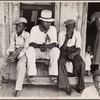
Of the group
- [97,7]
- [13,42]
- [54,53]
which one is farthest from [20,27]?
[97,7]

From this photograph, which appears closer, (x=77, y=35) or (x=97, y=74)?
(x=97, y=74)

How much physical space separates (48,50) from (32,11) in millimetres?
589

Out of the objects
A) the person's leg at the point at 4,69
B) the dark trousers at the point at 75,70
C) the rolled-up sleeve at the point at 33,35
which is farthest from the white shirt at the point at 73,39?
the person's leg at the point at 4,69

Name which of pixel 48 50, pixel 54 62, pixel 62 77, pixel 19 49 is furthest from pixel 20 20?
pixel 62 77

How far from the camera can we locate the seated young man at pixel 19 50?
408 centimetres

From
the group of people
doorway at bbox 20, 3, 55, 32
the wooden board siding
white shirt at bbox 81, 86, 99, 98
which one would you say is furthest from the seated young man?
white shirt at bbox 81, 86, 99, 98

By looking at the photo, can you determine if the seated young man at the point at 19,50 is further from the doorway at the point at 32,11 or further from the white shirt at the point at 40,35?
the doorway at the point at 32,11

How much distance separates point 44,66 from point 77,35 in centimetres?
52

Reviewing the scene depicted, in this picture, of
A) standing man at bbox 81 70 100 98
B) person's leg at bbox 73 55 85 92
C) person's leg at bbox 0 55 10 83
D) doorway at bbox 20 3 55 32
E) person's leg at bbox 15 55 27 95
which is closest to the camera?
standing man at bbox 81 70 100 98

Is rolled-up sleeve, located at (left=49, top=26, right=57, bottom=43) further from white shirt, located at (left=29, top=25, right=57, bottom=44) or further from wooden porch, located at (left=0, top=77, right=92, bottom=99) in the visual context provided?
wooden porch, located at (left=0, top=77, right=92, bottom=99)

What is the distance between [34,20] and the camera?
459 centimetres

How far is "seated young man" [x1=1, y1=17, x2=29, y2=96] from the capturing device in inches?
161

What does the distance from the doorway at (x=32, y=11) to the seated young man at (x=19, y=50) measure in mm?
257

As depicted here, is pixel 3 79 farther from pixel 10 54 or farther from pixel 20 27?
pixel 20 27
